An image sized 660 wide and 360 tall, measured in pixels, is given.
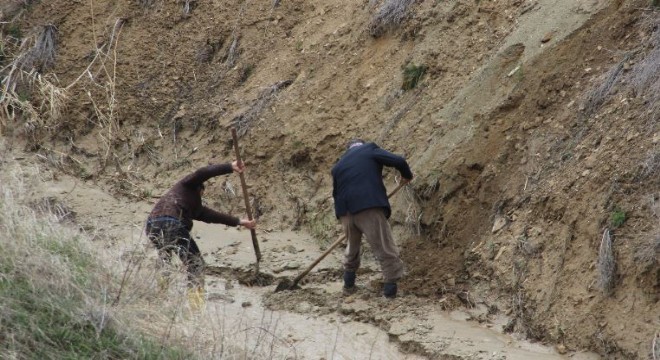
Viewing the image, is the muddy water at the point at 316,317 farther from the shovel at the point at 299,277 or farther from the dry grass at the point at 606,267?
the dry grass at the point at 606,267

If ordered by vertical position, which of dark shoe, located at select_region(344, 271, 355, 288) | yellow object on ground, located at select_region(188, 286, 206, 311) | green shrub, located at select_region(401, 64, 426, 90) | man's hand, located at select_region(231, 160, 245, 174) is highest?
green shrub, located at select_region(401, 64, 426, 90)

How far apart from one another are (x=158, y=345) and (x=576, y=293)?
319 centimetres

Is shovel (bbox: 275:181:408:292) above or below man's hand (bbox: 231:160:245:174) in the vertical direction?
below

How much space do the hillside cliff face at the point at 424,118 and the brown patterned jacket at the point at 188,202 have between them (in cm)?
149

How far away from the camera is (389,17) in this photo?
37.9 ft

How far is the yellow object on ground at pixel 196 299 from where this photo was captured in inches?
294

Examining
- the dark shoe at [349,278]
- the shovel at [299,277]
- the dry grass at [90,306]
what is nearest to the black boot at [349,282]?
the dark shoe at [349,278]

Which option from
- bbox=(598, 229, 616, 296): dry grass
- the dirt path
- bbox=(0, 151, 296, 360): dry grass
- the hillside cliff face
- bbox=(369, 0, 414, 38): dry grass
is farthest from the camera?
bbox=(369, 0, 414, 38): dry grass

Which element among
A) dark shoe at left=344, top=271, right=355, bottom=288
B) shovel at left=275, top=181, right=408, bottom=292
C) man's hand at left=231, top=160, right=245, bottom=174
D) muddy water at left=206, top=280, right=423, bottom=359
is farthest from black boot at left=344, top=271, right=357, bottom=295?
man's hand at left=231, top=160, right=245, bottom=174

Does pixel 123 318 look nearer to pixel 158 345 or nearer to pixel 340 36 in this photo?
pixel 158 345

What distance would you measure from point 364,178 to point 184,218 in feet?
5.18

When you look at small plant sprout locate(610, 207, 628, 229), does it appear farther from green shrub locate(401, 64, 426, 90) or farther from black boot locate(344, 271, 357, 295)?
green shrub locate(401, 64, 426, 90)

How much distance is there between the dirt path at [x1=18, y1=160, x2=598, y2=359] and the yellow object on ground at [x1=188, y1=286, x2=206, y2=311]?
138 millimetres

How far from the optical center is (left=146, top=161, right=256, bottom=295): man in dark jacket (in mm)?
8984
